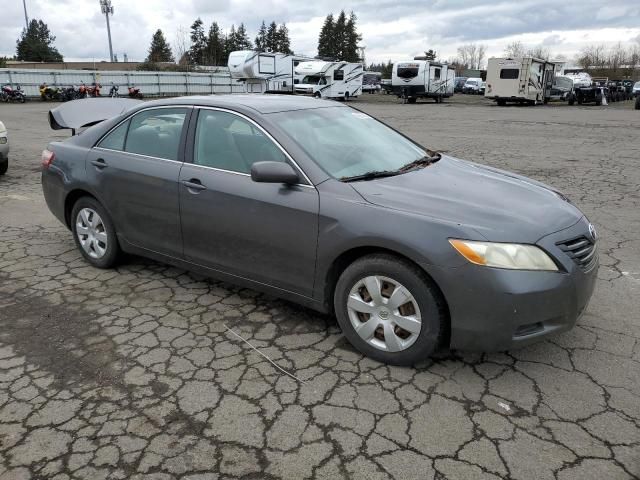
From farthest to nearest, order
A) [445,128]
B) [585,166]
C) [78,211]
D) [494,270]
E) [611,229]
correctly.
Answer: [445,128] → [585,166] → [611,229] → [78,211] → [494,270]

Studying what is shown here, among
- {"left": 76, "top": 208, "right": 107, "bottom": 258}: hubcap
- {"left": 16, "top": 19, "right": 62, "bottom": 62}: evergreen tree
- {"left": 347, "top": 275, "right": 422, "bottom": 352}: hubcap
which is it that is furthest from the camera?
{"left": 16, "top": 19, "right": 62, "bottom": 62}: evergreen tree

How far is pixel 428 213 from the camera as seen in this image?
293 cm

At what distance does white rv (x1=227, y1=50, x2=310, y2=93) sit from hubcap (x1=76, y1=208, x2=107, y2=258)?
3089 cm

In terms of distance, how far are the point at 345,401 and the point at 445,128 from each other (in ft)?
53.1

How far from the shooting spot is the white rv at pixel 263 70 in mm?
34938

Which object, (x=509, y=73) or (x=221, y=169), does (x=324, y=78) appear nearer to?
(x=509, y=73)

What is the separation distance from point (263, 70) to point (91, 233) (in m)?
32.9

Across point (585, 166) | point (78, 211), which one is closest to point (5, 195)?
point (78, 211)

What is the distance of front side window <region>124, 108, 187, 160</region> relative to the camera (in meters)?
4.02

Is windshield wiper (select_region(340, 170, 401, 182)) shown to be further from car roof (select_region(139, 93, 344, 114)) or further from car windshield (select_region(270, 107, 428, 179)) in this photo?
car roof (select_region(139, 93, 344, 114))

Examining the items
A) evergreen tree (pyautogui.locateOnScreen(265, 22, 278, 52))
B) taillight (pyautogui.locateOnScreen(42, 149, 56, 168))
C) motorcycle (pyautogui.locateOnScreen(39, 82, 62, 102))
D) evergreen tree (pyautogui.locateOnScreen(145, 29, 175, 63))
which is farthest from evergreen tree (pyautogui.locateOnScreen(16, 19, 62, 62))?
taillight (pyautogui.locateOnScreen(42, 149, 56, 168))

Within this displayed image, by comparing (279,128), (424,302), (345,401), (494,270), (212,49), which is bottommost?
(345,401)

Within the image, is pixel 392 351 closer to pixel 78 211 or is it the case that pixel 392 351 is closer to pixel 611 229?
pixel 78 211

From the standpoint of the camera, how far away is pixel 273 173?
128 inches
